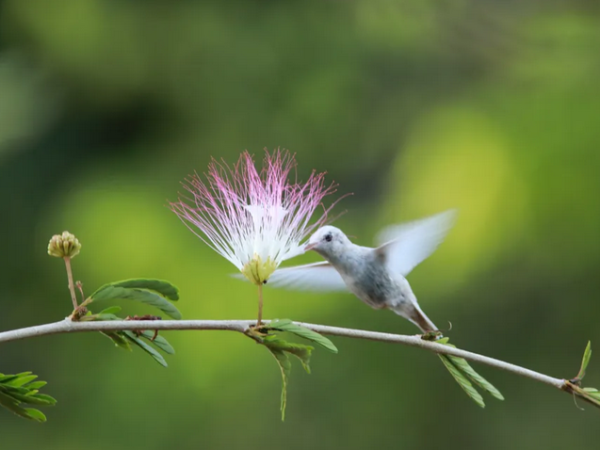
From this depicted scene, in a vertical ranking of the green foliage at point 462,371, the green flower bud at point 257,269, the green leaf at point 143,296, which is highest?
the green flower bud at point 257,269

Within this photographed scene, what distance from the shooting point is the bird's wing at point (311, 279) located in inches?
43.4

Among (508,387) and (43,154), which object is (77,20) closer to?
(43,154)

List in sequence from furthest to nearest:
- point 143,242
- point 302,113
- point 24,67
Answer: point 302,113 → point 24,67 → point 143,242

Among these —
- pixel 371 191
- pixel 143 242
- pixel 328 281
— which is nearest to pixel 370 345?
pixel 371 191

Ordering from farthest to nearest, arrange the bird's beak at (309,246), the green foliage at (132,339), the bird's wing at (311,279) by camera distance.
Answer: the bird's wing at (311,279), the bird's beak at (309,246), the green foliage at (132,339)

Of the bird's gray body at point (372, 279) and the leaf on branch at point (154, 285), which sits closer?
the leaf on branch at point (154, 285)

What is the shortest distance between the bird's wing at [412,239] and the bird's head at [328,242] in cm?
7

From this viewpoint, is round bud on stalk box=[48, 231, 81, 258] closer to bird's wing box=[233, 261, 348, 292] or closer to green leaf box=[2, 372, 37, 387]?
green leaf box=[2, 372, 37, 387]

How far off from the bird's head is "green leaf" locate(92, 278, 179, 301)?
17cm

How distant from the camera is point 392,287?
106 centimetres

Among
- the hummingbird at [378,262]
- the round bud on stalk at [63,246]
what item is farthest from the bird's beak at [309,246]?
the round bud on stalk at [63,246]

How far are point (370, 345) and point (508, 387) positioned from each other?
907 millimetres

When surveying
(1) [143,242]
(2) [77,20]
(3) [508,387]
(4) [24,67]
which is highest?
(2) [77,20]

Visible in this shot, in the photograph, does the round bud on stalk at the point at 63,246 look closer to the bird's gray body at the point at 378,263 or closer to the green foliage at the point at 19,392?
the green foliage at the point at 19,392
